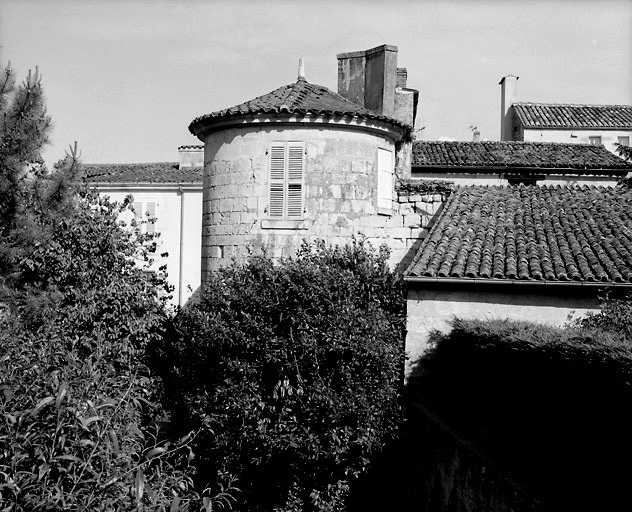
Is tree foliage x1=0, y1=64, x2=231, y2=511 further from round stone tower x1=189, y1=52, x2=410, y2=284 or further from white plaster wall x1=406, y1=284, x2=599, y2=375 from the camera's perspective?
white plaster wall x1=406, y1=284, x2=599, y2=375

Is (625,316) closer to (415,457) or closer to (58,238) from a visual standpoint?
(415,457)

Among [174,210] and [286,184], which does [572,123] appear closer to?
[174,210]

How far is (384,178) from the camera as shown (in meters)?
15.6

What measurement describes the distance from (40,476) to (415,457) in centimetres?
760

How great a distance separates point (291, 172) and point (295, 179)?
0.16m

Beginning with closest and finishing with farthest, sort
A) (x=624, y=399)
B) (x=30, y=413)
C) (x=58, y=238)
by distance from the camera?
(x=30, y=413)
(x=624, y=399)
(x=58, y=238)

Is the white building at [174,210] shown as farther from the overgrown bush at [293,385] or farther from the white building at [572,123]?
the overgrown bush at [293,385]

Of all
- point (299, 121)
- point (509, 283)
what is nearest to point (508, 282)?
point (509, 283)

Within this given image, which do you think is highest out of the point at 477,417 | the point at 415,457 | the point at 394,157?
the point at 394,157

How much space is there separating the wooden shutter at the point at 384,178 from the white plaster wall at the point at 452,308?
3096mm

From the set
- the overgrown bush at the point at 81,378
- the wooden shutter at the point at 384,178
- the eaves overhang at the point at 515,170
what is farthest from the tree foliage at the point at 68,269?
the eaves overhang at the point at 515,170

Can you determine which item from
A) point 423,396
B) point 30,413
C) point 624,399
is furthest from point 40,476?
point 423,396

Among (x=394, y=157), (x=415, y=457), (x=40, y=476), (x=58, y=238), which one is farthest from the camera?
(x=394, y=157)

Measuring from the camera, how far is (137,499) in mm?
5445
